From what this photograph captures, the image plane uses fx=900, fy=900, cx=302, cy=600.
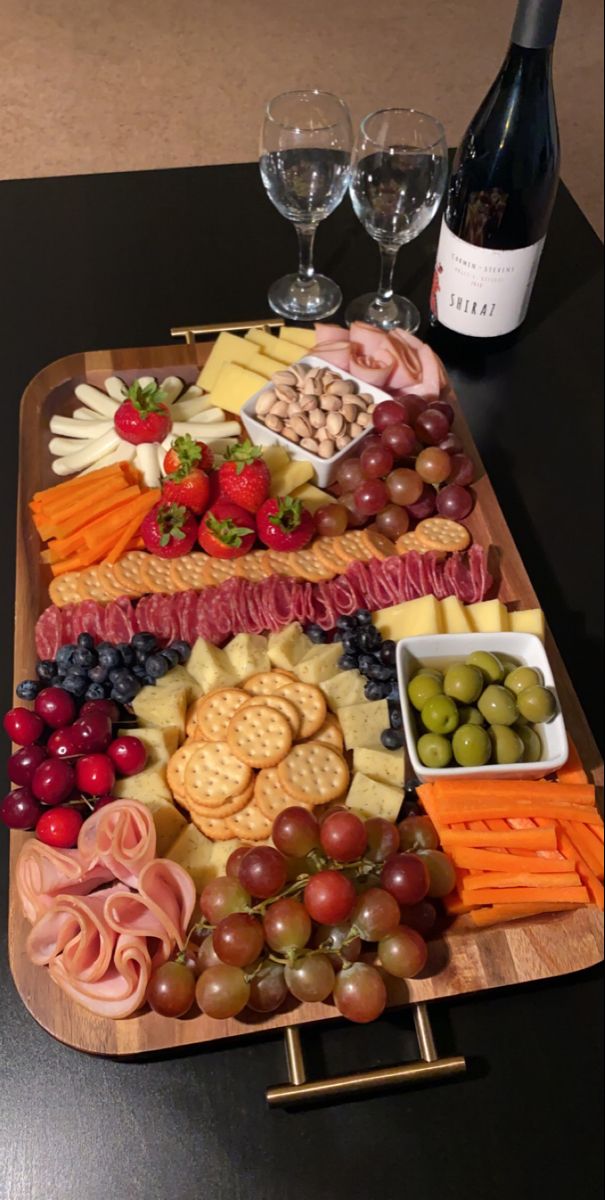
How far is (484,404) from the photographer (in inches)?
45.1

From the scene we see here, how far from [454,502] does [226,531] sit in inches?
10.4

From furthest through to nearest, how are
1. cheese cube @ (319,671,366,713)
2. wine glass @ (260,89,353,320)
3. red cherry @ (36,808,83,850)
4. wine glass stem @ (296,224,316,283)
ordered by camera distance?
wine glass stem @ (296,224,316,283) → wine glass @ (260,89,353,320) → cheese cube @ (319,671,366,713) → red cherry @ (36,808,83,850)

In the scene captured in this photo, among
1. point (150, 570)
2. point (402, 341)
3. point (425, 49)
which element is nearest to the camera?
point (425, 49)

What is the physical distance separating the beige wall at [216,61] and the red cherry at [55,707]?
461mm

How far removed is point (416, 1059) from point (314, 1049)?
0.08m

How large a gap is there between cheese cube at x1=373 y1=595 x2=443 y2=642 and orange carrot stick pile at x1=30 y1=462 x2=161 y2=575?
0.29 m

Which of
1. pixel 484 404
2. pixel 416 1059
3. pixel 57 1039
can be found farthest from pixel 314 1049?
pixel 484 404

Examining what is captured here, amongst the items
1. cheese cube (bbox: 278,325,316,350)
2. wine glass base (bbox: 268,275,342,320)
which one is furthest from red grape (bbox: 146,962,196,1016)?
wine glass base (bbox: 268,275,342,320)

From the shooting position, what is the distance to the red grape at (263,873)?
688 millimetres

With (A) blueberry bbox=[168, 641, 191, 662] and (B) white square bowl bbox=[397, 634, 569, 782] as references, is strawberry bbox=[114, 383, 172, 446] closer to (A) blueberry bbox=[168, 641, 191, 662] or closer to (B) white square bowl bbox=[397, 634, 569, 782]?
(A) blueberry bbox=[168, 641, 191, 662]

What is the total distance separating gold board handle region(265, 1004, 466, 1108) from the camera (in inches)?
26.5

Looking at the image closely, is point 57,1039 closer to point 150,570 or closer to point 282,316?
point 150,570

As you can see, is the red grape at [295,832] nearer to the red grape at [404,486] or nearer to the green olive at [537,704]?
the green olive at [537,704]

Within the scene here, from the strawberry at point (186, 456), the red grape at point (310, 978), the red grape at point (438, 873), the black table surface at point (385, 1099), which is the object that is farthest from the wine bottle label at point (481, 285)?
the red grape at point (310, 978)
